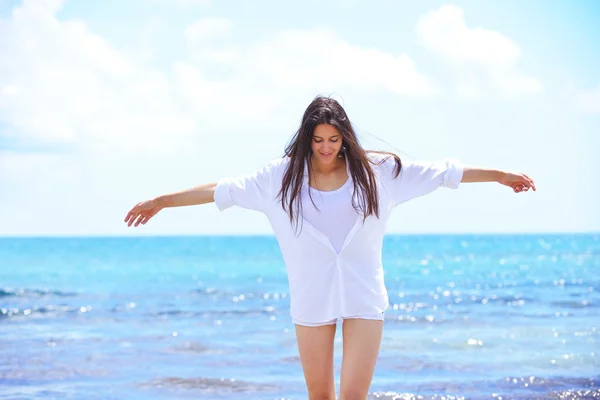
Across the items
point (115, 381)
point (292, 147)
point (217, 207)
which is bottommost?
point (115, 381)

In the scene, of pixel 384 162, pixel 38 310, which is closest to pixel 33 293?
pixel 38 310

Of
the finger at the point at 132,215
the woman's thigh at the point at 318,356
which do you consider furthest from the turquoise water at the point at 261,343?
the finger at the point at 132,215

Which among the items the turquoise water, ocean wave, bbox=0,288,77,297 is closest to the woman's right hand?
the turquoise water

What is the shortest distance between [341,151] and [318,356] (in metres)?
1.26

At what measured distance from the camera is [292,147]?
5.18 metres

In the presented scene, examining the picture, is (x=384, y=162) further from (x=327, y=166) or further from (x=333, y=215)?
(x=333, y=215)

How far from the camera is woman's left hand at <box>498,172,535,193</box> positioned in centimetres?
517

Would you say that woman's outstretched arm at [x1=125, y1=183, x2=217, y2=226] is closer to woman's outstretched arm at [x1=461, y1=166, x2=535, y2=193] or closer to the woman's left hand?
woman's outstretched arm at [x1=461, y1=166, x2=535, y2=193]

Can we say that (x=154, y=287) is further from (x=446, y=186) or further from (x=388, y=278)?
(x=446, y=186)

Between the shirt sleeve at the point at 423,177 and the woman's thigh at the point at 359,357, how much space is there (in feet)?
2.80

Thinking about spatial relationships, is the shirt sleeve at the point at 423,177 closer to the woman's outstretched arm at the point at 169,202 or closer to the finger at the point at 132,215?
the woman's outstretched arm at the point at 169,202

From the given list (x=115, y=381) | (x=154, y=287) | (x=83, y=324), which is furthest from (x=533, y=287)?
(x=115, y=381)

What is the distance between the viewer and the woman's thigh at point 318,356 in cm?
510

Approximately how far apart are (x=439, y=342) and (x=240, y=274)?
2001 cm
